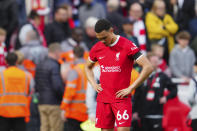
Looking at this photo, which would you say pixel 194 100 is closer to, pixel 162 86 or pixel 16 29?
pixel 162 86

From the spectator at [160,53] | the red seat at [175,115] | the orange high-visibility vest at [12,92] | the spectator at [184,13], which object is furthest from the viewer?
the spectator at [184,13]

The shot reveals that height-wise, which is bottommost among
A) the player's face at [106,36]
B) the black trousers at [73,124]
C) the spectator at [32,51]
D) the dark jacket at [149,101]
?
the black trousers at [73,124]

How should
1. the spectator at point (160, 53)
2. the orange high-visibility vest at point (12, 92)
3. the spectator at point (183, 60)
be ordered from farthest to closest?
the spectator at point (183, 60) < the spectator at point (160, 53) < the orange high-visibility vest at point (12, 92)

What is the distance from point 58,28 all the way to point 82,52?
142 inches

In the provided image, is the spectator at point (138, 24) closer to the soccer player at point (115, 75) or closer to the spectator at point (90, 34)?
the spectator at point (90, 34)

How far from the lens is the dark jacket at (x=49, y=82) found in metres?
11.9

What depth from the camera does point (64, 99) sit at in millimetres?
11180

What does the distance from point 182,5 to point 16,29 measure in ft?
15.5

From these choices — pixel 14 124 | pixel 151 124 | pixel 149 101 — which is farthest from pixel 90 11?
pixel 14 124

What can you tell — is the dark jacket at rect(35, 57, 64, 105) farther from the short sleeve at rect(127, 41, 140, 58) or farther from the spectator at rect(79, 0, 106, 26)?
the short sleeve at rect(127, 41, 140, 58)

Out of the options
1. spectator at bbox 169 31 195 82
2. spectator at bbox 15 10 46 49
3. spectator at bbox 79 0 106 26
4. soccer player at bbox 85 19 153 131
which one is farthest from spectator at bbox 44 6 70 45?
soccer player at bbox 85 19 153 131

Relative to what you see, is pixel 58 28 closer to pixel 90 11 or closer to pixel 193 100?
pixel 90 11

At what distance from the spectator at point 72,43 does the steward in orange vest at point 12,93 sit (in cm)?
230

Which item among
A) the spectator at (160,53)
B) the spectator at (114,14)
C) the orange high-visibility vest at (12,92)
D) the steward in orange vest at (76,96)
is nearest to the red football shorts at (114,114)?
the steward in orange vest at (76,96)
